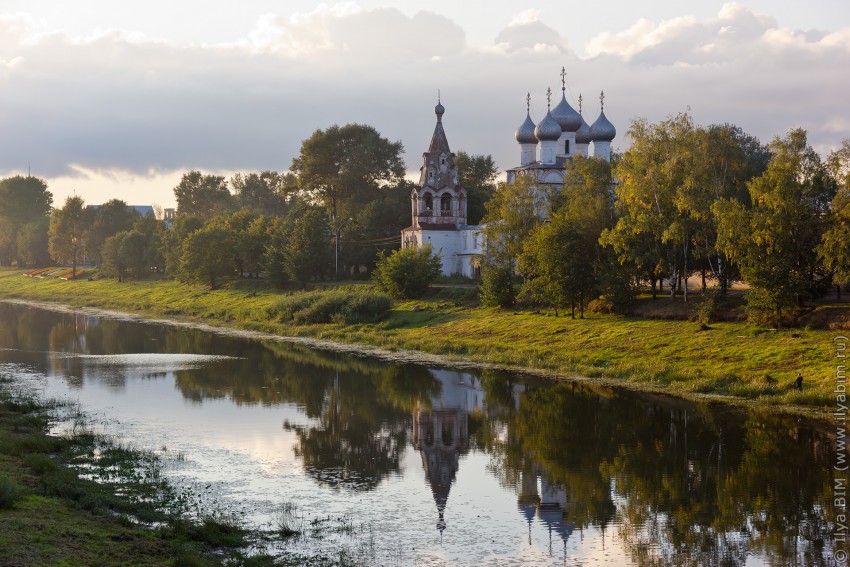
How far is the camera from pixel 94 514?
60.5ft

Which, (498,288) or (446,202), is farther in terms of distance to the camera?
(446,202)

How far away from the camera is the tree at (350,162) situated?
330 feet

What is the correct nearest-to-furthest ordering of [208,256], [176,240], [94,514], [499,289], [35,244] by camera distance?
[94,514] < [499,289] < [208,256] < [176,240] < [35,244]

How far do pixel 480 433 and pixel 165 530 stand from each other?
13.9 metres

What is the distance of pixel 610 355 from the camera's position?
41812mm

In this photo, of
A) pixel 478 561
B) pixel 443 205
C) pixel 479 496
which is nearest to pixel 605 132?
pixel 443 205

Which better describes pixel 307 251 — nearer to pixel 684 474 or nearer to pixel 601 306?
pixel 601 306

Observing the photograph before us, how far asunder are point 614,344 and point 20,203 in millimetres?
139794


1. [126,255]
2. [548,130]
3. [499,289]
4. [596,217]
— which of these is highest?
[548,130]

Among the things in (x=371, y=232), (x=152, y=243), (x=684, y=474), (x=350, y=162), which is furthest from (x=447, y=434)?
(x=152, y=243)

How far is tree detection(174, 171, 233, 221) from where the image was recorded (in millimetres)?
142625

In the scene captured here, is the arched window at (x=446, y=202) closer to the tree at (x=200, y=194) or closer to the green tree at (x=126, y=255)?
the green tree at (x=126, y=255)

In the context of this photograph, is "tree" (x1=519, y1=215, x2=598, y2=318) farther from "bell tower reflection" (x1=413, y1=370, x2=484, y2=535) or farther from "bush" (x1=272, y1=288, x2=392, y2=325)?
"bush" (x1=272, y1=288, x2=392, y2=325)

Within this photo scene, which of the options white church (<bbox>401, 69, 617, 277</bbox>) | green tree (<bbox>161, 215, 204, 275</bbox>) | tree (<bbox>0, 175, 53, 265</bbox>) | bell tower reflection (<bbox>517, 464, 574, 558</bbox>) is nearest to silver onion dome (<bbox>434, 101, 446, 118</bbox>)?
white church (<bbox>401, 69, 617, 277</bbox>)
